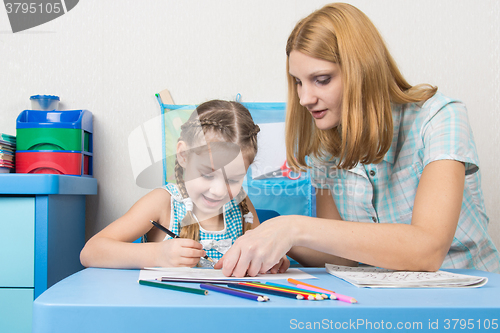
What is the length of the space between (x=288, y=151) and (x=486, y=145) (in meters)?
0.96

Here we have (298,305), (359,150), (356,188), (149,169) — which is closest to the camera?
(298,305)

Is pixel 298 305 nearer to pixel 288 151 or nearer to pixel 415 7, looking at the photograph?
pixel 288 151

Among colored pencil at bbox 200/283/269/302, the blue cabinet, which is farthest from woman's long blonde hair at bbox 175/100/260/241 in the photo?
colored pencil at bbox 200/283/269/302

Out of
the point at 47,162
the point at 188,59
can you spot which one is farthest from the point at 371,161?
the point at 47,162

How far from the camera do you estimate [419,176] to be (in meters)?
0.84

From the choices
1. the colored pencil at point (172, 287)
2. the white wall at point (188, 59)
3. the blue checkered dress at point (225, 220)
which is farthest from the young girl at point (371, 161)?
the white wall at point (188, 59)

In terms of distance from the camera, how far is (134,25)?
1461 millimetres

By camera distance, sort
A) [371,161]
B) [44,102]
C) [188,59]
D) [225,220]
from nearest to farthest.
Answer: [371,161], [225,220], [44,102], [188,59]

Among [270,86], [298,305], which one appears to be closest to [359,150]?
[298,305]

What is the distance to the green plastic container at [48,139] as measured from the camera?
127 cm

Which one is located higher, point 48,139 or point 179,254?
point 48,139

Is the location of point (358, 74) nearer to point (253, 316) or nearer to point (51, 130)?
point (253, 316)

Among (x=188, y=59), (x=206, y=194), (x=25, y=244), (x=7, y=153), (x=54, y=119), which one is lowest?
(x=25, y=244)

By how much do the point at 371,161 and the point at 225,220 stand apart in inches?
18.6
